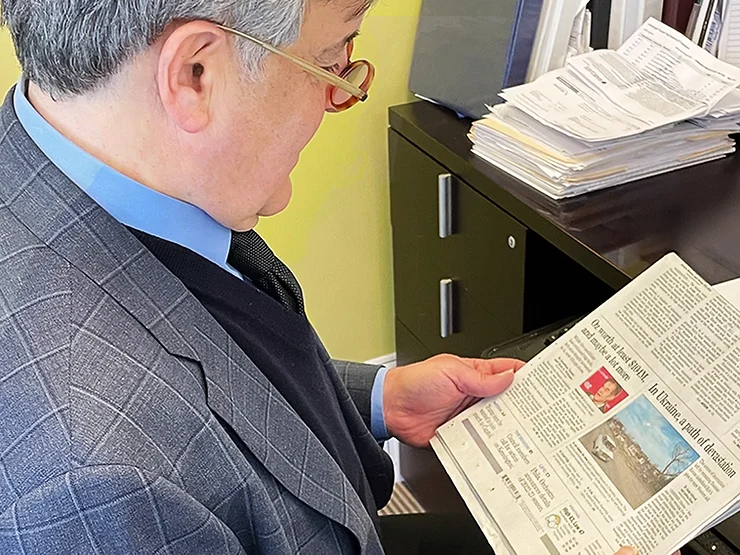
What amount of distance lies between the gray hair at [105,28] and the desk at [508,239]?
564 millimetres

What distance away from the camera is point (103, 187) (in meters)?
0.66

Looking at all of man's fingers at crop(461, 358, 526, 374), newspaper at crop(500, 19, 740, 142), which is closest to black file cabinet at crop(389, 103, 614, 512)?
newspaper at crop(500, 19, 740, 142)

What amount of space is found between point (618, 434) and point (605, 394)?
47mm

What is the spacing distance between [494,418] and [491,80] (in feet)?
2.25

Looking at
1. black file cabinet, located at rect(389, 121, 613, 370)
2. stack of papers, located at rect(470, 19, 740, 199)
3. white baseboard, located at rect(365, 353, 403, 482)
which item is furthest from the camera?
white baseboard, located at rect(365, 353, 403, 482)

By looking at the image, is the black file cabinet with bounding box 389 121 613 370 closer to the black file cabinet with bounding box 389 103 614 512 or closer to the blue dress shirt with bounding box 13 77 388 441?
the black file cabinet with bounding box 389 103 614 512

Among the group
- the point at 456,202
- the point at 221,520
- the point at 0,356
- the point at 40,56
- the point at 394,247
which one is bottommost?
Result: the point at 394,247

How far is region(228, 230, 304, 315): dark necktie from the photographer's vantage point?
80 cm

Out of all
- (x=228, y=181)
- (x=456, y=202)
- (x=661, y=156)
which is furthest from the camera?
(x=456, y=202)

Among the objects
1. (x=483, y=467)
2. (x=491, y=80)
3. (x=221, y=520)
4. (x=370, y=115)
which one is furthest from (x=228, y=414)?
(x=370, y=115)

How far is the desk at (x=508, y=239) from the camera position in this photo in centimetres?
108

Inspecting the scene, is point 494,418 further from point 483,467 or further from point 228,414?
point 228,414

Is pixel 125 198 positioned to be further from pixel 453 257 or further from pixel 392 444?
pixel 392 444

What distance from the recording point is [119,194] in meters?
0.66
